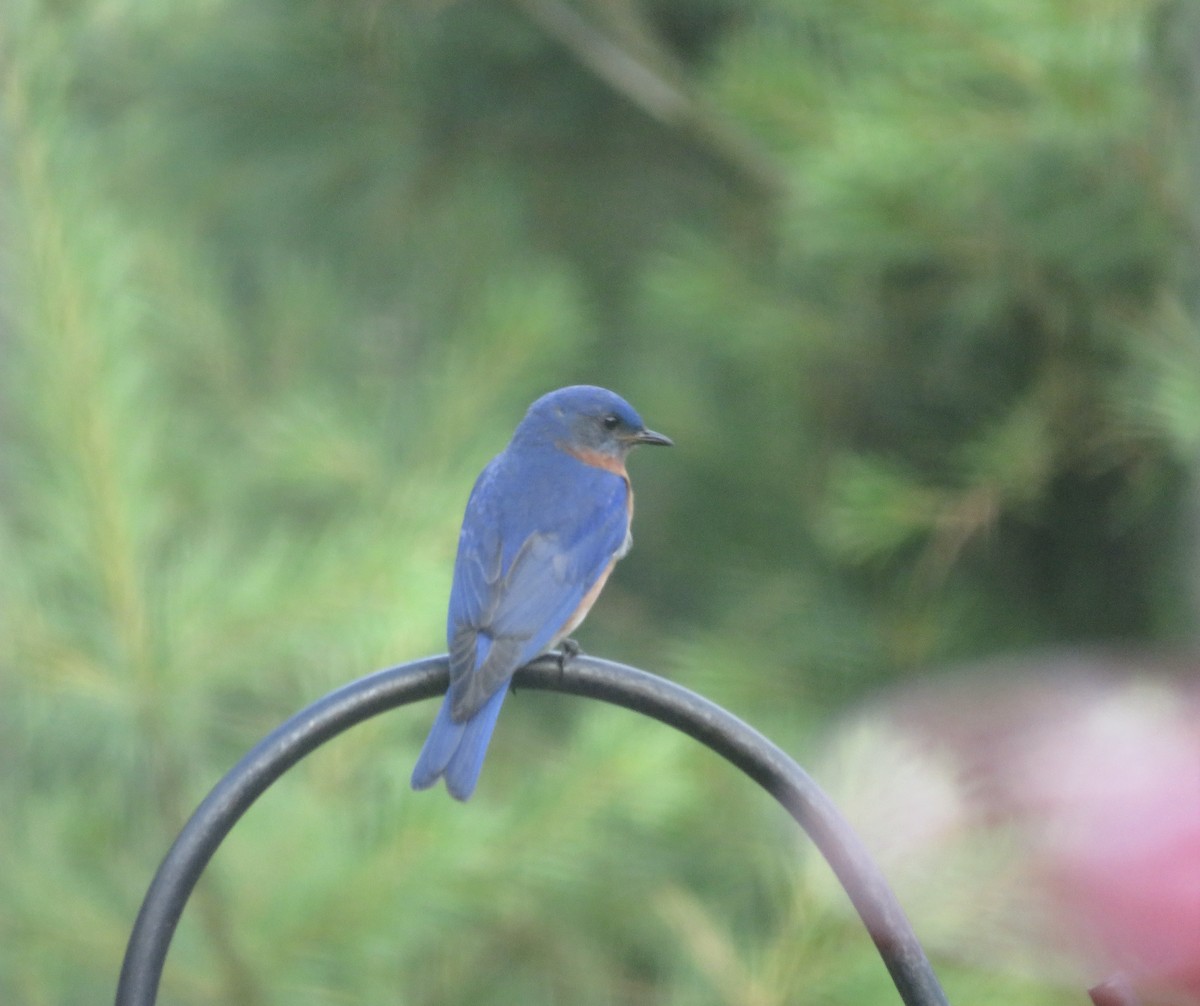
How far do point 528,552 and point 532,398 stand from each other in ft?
3.39

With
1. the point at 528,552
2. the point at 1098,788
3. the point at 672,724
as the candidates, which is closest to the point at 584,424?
the point at 528,552

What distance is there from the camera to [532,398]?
102 inches

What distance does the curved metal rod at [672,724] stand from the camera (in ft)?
3.26

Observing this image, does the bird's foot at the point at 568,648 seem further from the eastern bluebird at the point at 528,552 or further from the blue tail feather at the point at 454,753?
the blue tail feather at the point at 454,753

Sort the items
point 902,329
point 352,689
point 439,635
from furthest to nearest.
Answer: point 902,329, point 439,635, point 352,689

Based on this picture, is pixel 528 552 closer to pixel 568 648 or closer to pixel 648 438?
pixel 568 648

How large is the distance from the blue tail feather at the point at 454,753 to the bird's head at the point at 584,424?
1.89 feet

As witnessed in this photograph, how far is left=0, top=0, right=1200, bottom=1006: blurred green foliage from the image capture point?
1.59 metres

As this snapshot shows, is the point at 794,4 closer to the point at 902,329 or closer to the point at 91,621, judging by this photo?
the point at 902,329

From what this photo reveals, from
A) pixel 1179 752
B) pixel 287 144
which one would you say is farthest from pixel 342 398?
pixel 1179 752

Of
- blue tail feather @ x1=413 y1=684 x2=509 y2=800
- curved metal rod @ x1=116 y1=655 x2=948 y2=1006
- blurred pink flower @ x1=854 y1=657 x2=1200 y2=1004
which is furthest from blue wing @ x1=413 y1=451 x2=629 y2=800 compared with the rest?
blurred pink flower @ x1=854 y1=657 x2=1200 y2=1004

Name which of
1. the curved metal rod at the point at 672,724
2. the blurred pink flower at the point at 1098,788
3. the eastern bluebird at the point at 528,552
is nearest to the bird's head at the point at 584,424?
A: the eastern bluebird at the point at 528,552

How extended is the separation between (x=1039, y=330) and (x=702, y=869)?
2.97ft

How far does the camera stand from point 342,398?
8.39 feet
